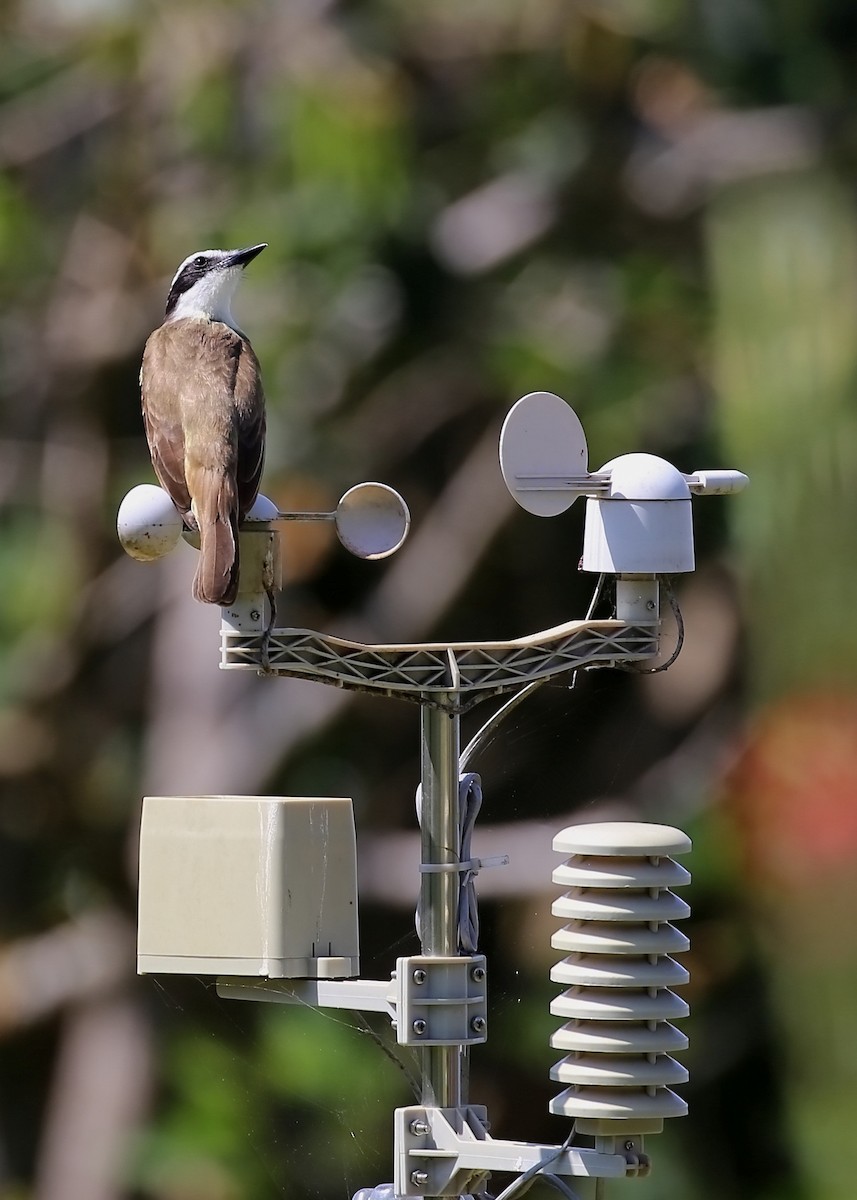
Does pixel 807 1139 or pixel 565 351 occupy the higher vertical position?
pixel 565 351

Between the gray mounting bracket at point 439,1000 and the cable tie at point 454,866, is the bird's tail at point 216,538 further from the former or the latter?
the gray mounting bracket at point 439,1000

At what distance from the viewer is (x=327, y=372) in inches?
318

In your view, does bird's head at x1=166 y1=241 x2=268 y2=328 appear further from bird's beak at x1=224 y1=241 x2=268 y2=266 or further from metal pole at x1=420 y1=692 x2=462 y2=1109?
metal pole at x1=420 y1=692 x2=462 y2=1109

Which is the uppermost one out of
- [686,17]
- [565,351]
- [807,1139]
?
[686,17]

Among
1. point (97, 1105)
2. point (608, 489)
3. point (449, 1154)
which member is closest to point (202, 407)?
point (608, 489)

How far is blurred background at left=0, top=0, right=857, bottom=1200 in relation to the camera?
7254mm

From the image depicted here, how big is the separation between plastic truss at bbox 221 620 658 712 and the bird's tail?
0.31ft

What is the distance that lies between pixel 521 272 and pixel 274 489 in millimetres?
1388

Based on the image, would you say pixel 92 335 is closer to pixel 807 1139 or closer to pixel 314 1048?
pixel 314 1048

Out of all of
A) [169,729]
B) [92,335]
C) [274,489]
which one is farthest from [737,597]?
[92,335]

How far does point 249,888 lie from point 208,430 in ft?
3.84

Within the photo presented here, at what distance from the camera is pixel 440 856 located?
2982 millimetres

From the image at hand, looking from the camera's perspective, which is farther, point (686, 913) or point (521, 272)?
point (521, 272)

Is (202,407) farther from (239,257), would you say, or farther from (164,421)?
(239,257)
